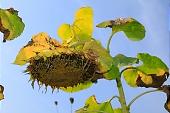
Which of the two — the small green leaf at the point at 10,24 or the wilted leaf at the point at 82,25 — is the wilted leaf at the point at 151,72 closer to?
the wilted leaf at the point at 82,25

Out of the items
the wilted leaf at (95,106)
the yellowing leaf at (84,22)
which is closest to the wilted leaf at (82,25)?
the yellowing leaf at (84,22)

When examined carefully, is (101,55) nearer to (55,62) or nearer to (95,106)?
(55,62)

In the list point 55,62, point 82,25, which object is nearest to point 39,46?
point 55,62

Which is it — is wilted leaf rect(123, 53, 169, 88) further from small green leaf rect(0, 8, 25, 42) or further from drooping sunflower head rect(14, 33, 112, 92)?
small green leaf rect(0, 8, 25, 42)

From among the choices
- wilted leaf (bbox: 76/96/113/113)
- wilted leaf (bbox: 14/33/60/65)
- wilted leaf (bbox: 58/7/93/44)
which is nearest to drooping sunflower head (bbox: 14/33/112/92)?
wilted leaf (bbox: 14/33/60/65)

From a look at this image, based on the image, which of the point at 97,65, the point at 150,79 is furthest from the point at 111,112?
the point at 97,65

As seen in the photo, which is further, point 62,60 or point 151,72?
point 151,72
